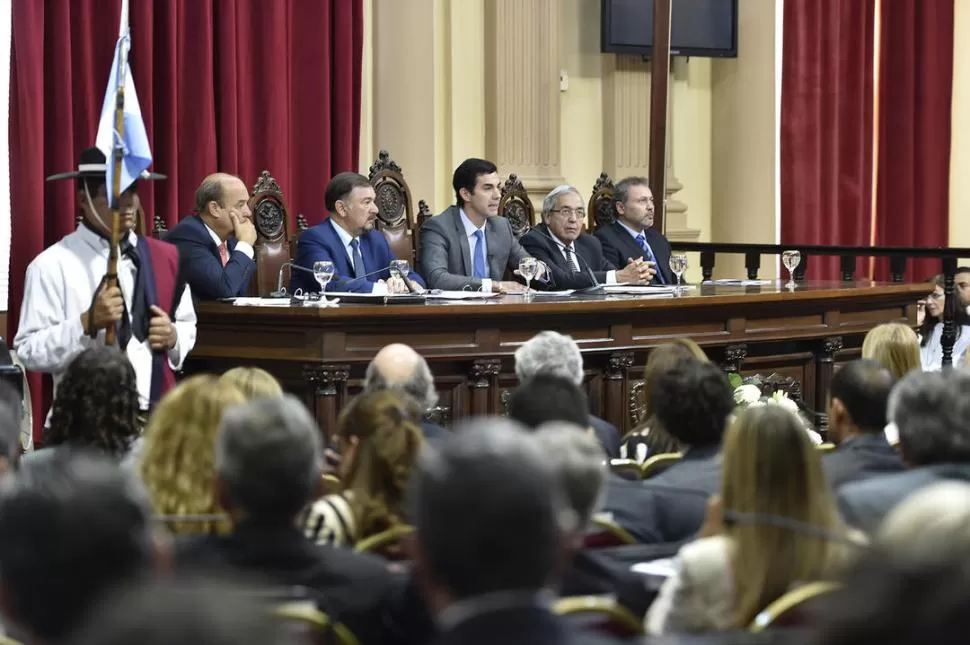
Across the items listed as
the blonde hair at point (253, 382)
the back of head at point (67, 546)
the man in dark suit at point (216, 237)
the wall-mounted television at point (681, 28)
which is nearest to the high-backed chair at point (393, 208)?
the man in dark suit at point (216, 237)

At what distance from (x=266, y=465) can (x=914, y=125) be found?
9.05 m

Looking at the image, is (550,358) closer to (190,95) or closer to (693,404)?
(693,404)

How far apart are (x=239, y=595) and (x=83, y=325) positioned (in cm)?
356

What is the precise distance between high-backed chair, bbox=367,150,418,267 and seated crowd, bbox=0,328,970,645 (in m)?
→ 2.97

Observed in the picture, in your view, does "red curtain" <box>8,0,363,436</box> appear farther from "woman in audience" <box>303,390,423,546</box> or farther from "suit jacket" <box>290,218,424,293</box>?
"woman in audience" <box>303,390,423,546</box>

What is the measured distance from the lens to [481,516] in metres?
1.40

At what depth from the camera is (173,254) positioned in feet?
15.7

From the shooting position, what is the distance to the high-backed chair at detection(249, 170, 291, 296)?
6199 millimetres

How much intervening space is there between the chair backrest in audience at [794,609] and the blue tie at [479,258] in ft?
15.0

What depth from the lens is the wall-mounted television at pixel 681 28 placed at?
8.95m

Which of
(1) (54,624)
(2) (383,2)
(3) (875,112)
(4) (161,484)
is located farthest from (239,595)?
(3) (875,112)

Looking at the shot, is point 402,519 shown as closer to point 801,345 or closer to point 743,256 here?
point 801,345

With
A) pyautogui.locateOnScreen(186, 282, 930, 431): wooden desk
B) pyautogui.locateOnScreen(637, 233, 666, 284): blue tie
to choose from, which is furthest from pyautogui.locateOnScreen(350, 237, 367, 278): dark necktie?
pyautogui.locateOnScreen(637, 233, 666, 284): blue tie

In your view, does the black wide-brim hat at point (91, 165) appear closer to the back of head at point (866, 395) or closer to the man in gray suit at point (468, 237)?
the man in gray suit at point (468, 237)
